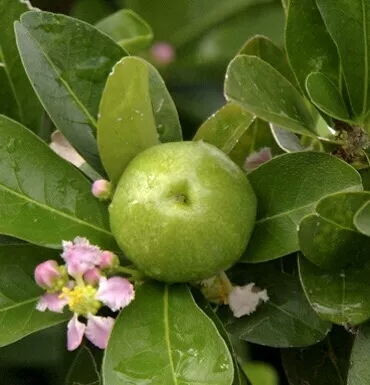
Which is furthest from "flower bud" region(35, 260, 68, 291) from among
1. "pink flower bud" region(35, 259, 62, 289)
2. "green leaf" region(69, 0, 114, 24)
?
"green leaf" region(69, 0, 114, 24)

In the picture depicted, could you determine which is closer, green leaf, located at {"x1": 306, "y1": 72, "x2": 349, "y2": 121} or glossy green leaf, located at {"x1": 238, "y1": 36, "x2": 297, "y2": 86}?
green leaf, located at {"x1": 306, "y1": 72, "x2": 349, "y2": 121}

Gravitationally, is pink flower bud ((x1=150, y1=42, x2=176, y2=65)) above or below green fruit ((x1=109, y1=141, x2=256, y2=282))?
below

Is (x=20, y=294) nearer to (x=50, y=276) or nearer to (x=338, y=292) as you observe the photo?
(x=50, y=276)

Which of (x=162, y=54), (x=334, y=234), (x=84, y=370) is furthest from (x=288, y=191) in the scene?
(x=162, y=54)

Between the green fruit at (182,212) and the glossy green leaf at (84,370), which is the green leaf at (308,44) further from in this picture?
the glossy green leaf at (84,370)

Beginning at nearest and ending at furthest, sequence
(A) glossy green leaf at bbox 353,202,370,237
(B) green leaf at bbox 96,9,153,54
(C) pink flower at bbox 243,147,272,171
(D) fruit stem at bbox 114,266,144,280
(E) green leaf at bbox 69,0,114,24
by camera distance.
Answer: (A) glossy green leaf at bbox 353,202,370,237 → (D) fruit stem at bbox 114,266,144,280 → (C) pink flower at bbox 243,147,272,171 → (B) green leaf at bbox 96,9,153,54 → (E) green leaf at bbox 69,0,114,24

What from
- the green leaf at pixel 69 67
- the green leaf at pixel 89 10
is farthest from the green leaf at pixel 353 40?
the green leaf at pixel 89 10

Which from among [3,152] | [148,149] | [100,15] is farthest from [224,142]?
[100,15]

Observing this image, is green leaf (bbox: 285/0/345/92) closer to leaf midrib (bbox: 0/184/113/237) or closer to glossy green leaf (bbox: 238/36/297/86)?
glossy green leaf (bbox: 238/36/297/86)
